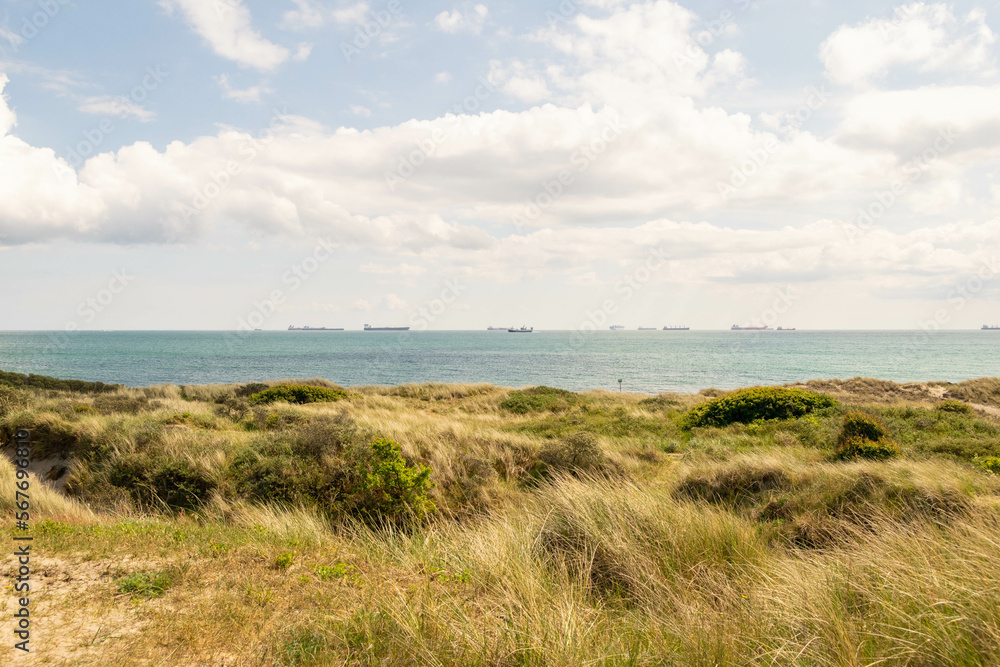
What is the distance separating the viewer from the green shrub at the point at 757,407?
61.3 ft

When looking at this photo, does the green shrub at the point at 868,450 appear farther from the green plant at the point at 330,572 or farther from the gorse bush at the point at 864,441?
the green plant at the point at 330,572

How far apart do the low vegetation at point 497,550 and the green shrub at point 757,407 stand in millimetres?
5501

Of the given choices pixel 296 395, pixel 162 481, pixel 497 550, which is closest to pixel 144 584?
pixel 497 550

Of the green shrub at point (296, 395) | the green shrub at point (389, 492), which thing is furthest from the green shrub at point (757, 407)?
the green shrub at point (296, 395)

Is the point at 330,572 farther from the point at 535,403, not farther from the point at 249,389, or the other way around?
the point at 249,389

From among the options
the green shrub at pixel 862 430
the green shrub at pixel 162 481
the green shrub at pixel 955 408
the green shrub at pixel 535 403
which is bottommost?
the green shrub at pixel 535 403

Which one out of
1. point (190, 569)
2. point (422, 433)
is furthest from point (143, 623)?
point (422, 433)

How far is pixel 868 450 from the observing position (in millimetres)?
11164

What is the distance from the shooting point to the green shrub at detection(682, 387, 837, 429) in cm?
1869

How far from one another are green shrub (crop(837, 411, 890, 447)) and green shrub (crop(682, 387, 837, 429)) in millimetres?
6456

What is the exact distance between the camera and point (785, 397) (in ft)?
62.9

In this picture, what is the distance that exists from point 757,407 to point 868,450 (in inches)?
324

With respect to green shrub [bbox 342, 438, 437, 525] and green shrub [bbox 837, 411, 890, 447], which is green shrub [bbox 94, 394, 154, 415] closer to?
green shrub [bbox 342, 438, 437, 525]

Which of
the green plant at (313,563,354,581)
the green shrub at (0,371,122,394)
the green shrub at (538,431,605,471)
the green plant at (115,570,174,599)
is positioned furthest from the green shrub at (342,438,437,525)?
the green shrub at (0,371,122,394)
